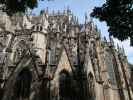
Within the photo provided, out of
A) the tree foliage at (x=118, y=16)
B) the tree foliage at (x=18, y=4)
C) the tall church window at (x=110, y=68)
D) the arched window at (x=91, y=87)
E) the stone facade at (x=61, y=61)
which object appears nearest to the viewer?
the tree foliage at (x=118, y=16)

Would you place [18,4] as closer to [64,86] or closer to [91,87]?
[64,86]

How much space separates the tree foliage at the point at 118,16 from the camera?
1172 cm

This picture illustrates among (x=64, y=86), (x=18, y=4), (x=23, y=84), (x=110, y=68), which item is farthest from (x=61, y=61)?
(x=110, y=68)

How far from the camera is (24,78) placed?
2039 cm

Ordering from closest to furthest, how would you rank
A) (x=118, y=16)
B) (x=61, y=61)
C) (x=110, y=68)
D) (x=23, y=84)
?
1. (x=118, y=16)
2. (x=23, y=84)
3. (x=61, y=61)
4. (x=110, y=68)

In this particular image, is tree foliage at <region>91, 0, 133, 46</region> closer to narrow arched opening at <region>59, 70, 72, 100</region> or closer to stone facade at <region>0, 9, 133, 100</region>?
stone facade at <region>0, 9, 133, 100</region>

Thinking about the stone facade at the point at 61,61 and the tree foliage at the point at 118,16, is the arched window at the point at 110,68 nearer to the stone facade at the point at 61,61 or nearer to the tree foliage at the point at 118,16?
the stone facade at the point at 61,61

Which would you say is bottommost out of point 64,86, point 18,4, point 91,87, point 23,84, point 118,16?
point 91,87

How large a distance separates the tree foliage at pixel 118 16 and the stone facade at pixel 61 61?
8.32m

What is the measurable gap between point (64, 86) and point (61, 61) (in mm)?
2686

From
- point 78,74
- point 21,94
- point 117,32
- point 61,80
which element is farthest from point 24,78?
point 117,32

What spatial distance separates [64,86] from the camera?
19719 millimetres

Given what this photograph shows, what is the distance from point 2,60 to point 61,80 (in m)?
8.98

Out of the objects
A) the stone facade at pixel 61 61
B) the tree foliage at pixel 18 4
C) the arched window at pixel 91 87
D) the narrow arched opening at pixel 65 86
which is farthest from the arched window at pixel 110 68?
the tree foliage at pixel 18 4
